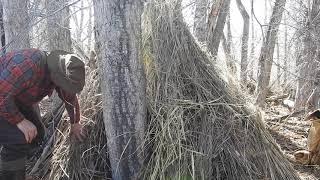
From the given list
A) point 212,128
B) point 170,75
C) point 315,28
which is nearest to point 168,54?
point 170,75

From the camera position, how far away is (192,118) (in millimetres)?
3357

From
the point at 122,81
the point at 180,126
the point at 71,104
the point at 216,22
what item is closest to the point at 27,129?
the point at 71,104

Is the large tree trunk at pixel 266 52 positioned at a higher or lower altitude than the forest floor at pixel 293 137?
higher

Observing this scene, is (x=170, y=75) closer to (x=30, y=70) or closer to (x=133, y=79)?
(x=133, y=79)

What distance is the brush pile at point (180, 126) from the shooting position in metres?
3.17

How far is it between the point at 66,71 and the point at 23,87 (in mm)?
328

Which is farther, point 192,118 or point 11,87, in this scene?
point 192,118

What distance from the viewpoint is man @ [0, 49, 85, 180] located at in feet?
9.16

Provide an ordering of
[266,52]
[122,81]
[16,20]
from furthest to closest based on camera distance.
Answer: [266,52] → [16,20] → [122,81]

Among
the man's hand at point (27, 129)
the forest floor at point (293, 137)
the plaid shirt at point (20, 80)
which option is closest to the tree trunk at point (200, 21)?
the forest floor at point (293, 137)

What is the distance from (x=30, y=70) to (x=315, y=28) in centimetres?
450

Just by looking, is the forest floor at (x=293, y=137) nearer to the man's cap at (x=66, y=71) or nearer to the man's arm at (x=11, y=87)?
the man's cap at (x=66, y=71)

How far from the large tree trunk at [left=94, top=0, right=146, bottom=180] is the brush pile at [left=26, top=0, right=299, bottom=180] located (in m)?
0.15

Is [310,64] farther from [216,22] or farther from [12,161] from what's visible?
[12,161]
